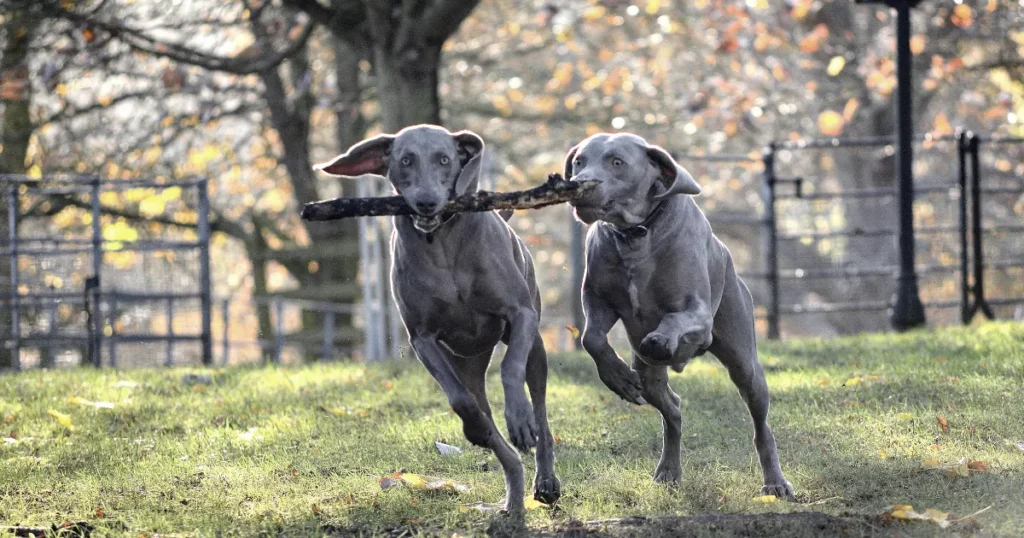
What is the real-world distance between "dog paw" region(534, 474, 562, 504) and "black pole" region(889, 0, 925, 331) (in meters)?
7.72

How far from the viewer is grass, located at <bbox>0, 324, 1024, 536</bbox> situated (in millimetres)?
5637

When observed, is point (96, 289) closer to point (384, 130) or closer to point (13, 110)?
point (384, 130)

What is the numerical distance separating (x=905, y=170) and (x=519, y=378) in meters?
8.12

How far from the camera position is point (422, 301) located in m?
5.66

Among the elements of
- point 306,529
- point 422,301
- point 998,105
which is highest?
point 998,105

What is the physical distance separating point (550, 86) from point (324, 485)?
59.9 ft

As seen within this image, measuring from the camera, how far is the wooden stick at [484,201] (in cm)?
553

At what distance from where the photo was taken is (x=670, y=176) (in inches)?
227

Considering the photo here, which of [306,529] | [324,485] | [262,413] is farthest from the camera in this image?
[262,413]

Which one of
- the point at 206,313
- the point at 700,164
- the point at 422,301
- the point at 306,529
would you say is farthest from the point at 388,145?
the point at 700,164

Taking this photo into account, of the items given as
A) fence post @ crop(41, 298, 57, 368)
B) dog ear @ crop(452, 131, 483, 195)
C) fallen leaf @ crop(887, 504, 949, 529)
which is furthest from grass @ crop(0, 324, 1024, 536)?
fence post @ crop(41, 298, 57, 368)

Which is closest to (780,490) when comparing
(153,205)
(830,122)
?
(830,122)

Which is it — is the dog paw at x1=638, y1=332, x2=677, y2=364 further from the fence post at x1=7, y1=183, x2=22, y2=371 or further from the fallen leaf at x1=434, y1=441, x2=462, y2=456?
the fence post at x1=7, y1=183, x2=22, y2=371

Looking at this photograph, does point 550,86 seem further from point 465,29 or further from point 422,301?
point 422,301
